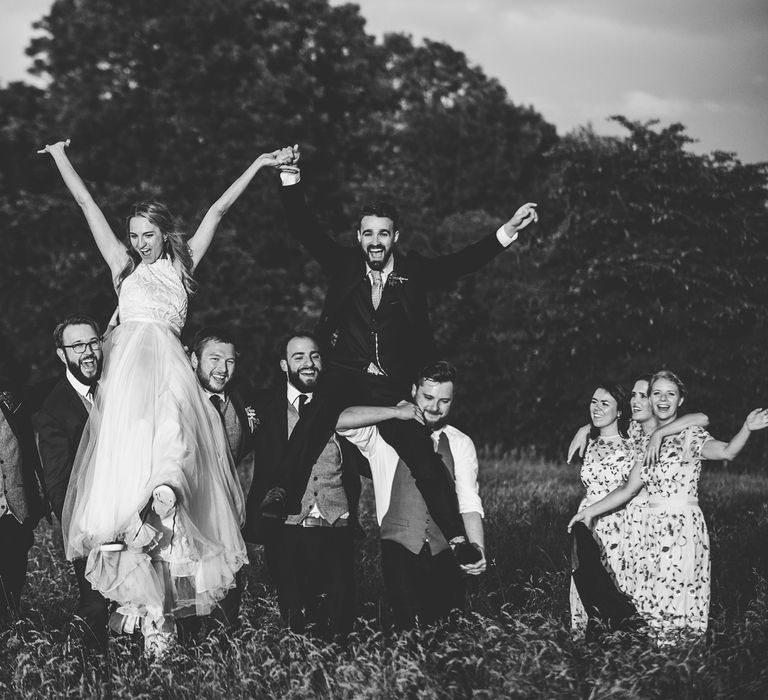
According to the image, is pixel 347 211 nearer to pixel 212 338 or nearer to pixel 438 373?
pixel 212 338

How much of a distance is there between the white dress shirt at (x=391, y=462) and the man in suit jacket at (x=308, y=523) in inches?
8.7

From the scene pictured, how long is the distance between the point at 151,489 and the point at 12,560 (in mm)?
1684

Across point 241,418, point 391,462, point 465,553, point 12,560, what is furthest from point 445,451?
point 12,560

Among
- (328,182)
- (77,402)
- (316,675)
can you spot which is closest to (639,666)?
(316,675)

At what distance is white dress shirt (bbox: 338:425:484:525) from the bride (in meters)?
0.82

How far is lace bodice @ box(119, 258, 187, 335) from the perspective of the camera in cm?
621

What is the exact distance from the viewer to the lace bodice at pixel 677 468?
22.6 ft

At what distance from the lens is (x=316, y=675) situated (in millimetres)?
5395

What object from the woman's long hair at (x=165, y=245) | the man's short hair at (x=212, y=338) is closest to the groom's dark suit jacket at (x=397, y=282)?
the man's short hair at (x=212, y=338)


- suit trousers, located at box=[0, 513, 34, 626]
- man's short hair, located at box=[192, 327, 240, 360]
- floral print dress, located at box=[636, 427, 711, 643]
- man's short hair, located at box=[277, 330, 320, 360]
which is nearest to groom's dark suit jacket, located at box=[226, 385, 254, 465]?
man's short hair, located at box=[192, 327, 240, 360]

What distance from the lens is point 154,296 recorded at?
20.5 feet

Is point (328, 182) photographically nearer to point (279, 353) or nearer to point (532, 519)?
point (532, 519)

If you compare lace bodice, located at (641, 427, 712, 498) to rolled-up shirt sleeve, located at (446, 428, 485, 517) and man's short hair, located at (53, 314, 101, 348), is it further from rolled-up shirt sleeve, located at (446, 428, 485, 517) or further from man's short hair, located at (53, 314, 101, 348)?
man's short hair, located at (53, 314, 101, 348)

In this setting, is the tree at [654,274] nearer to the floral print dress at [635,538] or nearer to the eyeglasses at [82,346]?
the floral print dress at [635,538]
